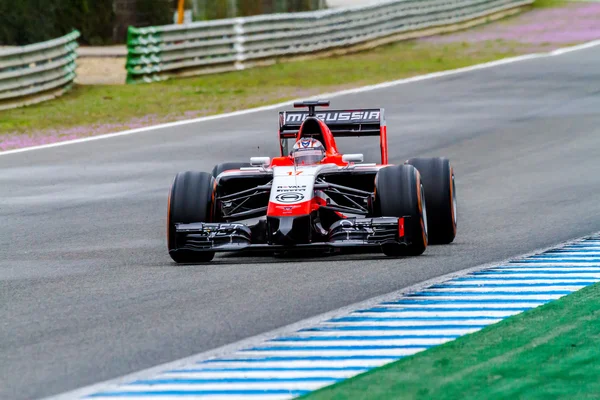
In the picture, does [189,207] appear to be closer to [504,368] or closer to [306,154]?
[306,154]

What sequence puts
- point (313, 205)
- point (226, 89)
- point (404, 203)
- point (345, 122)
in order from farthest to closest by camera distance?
point (226, 89), point (345, 122), point (313, 205), point (404, 203)

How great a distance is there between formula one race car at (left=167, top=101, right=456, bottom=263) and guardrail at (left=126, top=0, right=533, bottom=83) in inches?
666

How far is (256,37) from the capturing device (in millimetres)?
29844

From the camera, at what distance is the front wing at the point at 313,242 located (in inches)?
383

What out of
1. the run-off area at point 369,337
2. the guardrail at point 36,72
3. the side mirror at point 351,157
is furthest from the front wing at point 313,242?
the guardrail at point 36,72

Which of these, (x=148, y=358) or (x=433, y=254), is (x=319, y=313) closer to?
(x=148, y=358)

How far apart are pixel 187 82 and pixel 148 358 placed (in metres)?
21.5

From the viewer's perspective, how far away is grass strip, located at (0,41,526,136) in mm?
22656

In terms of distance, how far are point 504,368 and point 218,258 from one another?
4.74 m

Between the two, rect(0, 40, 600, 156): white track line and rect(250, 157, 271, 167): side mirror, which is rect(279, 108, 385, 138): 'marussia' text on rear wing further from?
rect(0, 40, 600, 156): white track line

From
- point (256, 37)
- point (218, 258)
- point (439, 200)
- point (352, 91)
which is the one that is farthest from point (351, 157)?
point (256, 37)

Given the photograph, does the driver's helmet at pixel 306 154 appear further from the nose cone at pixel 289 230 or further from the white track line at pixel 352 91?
the white track line at pixel 352 91

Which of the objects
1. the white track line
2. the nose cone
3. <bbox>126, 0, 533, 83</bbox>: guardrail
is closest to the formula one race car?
the nose cone

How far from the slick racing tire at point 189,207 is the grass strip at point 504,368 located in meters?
3.46
